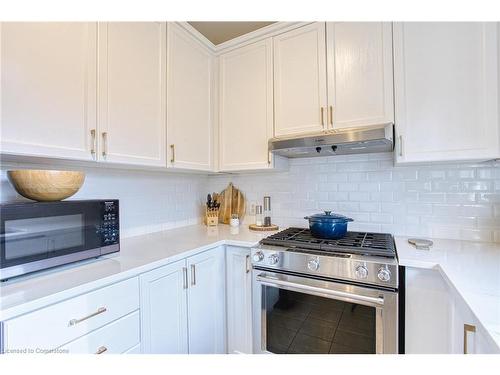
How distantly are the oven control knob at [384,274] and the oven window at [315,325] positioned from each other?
0.17 meters

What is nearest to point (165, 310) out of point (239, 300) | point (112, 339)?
point (112, 339)

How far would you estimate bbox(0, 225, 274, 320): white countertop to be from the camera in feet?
2.45

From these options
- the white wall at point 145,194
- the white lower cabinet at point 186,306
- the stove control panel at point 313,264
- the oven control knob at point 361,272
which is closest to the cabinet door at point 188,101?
the white wall at point 145,194

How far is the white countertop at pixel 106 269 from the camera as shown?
75cm

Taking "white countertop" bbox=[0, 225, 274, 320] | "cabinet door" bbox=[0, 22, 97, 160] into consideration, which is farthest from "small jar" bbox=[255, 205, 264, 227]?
"cabinet door" bbox=[0, 22, 97, 160]

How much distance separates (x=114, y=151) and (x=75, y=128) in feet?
0.66

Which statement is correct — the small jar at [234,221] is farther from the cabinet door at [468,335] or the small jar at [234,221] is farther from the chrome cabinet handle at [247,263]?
→ the cabinet door at [468,335]

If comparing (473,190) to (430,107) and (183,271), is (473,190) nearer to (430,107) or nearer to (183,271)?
(430,107)

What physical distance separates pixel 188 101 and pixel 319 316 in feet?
5.40

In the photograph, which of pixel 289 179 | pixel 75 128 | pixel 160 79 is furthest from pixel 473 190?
pixel 75 128

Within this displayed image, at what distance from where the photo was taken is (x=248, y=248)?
152 centimetres

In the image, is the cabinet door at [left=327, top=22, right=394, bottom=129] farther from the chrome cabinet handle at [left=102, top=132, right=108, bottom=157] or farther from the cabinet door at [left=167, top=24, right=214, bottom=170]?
the chrome cabinet handle at [left=102, top=132, right=108, bottom=157]

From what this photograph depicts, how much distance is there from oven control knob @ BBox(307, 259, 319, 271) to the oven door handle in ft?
0.33

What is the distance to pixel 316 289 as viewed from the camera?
4.15 ft
